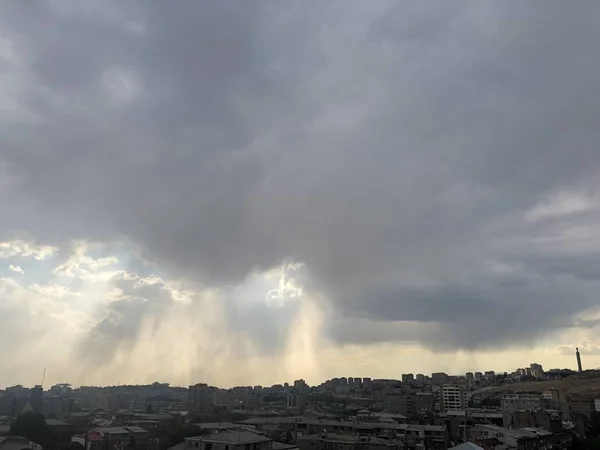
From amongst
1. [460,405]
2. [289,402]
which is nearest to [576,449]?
[460,405]

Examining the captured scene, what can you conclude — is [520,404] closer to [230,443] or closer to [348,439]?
[348,439]

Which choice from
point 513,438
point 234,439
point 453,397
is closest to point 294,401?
point 453,397

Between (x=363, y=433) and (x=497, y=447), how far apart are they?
51.4 feet

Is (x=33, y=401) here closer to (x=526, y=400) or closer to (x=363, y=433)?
(x=363, y=433)

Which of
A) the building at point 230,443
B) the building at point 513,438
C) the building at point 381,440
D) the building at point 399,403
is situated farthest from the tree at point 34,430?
the building at point 399,403

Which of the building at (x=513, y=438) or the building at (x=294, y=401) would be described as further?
the building at (x=294, y=401)

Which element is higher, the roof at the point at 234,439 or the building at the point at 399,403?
the building at the point at 399,403

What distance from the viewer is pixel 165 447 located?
165ft

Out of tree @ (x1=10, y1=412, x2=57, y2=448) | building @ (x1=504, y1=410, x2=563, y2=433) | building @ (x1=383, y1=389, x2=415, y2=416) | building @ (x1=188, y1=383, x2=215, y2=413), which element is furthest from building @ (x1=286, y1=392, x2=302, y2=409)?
tree @ (x1=10, y1=412, x2=57, y2=448)

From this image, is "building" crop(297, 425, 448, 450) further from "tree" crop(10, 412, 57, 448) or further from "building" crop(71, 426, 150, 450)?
"tree" crop(10, 412, 57, 448)

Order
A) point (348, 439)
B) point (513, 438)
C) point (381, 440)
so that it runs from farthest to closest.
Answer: point (513, 438) → point (381, 440) → point (348, 439)

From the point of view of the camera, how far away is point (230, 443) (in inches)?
1548

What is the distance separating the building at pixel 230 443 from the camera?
39.5 m

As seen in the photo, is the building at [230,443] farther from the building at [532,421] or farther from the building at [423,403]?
the building at [423,403]
